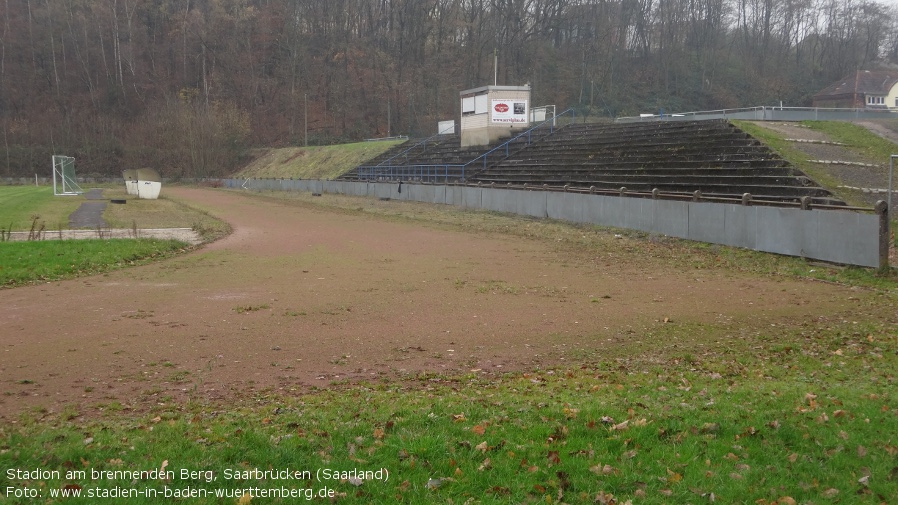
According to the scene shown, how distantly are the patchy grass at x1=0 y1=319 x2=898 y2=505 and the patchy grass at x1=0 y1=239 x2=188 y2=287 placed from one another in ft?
30.1

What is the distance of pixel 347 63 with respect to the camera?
8706 cm

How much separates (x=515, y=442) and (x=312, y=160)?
63.3m

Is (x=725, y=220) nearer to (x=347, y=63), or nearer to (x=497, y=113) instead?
(x=497, y=113)

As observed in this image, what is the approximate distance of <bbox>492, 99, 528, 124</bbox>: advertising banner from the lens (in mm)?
45125

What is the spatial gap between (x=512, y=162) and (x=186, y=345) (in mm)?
31632

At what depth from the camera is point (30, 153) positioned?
250 ft

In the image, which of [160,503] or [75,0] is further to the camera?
[75,0]

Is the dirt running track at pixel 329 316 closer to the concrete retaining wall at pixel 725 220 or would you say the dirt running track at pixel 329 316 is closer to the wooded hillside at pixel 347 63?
the concrete retaining wall at pixel 725 220

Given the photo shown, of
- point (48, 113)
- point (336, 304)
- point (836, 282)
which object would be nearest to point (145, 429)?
point (336, 304)

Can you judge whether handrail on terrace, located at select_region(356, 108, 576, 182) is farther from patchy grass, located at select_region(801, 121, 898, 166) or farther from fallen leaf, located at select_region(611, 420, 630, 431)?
fallen leaf, located at select_region(611, 420, 630, 431)

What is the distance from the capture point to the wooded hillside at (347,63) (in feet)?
254

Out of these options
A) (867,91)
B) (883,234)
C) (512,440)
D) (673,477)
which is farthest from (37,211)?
(867,91)

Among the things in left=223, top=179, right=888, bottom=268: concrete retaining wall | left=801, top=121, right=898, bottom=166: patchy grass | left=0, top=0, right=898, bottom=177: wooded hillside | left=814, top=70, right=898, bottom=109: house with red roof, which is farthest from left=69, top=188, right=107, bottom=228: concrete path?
left=814, top=70, right=898, bottom=109: house with red roof

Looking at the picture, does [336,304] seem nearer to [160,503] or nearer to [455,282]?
[455,282]
